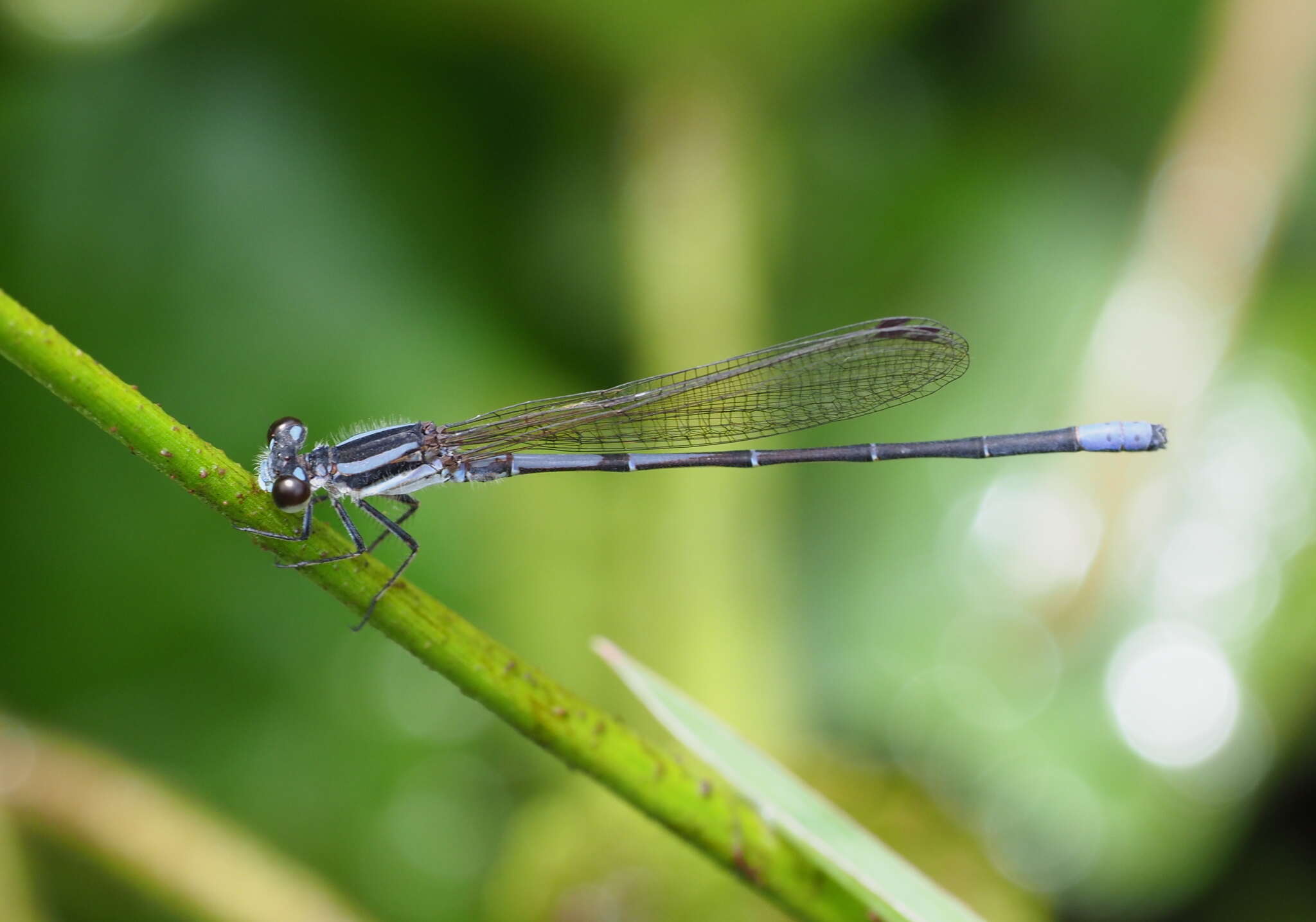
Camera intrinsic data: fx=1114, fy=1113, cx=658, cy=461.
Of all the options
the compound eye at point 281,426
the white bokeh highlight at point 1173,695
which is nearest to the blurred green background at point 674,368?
the white bokeh highlight at point 1173,695

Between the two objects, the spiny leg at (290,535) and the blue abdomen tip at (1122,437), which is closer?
the spiny leg at (290,535)

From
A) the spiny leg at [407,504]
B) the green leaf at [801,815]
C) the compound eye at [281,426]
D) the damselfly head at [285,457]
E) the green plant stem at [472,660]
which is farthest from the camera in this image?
the spiny leg at [407,504]

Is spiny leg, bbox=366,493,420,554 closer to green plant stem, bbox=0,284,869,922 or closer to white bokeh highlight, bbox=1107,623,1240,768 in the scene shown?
green plant stem, bbox=0,284,869,922

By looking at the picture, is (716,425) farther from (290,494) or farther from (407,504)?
(290,494)

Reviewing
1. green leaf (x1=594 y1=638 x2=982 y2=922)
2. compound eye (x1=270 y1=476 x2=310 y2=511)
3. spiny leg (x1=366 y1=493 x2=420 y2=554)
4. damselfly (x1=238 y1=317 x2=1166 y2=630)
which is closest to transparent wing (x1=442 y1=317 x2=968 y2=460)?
damselfly (x1=238 y1=317 x2=1166 y2=630)

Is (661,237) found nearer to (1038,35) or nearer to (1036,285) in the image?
(1036,285)

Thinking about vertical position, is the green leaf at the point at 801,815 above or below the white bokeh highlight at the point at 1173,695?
below

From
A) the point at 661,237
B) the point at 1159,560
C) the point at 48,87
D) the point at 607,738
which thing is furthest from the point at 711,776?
the point at 48,87

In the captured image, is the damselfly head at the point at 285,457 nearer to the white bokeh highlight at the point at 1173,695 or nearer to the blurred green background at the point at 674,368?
the blurred green background at the point at 674,368
